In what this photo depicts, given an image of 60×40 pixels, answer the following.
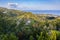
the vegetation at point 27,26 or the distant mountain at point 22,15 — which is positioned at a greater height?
the distant mountain at point 22,15

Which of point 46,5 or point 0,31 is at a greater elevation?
point 46,5

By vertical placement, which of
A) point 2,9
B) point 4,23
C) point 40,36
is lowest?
point 40,36

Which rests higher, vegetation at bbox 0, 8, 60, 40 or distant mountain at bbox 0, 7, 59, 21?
distant mountain at bbox 0, 7, 59, 21

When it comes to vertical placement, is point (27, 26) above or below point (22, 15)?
below

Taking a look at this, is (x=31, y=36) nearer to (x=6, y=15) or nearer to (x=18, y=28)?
(x=18, y=28)

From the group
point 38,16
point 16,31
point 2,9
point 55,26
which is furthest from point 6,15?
point 55,26

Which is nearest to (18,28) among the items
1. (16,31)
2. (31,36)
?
(16,31)
